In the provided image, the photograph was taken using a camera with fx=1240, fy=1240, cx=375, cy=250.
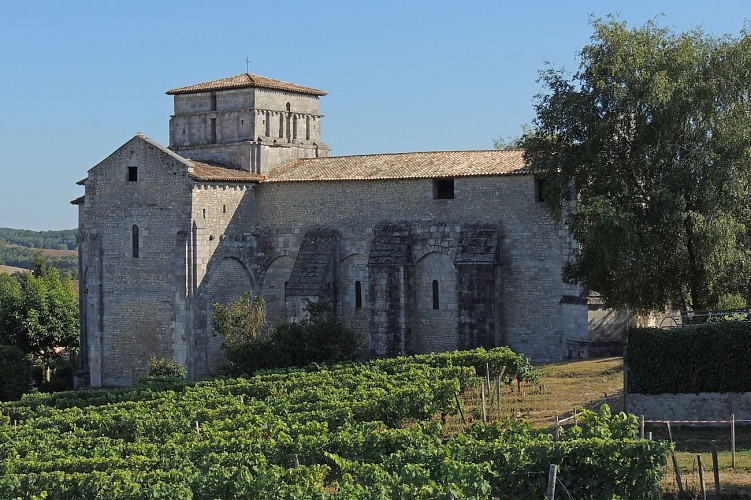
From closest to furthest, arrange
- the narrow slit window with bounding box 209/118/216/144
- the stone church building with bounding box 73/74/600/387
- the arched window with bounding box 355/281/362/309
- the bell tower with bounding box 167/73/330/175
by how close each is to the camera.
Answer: the stone church building with bounding box 73/74/600/387 < the arched window with bounding box 355/281/362/309 < the bell tower with bounding box 167/73/330/175 < the narrow slit window with bounding box 209/118/216/144

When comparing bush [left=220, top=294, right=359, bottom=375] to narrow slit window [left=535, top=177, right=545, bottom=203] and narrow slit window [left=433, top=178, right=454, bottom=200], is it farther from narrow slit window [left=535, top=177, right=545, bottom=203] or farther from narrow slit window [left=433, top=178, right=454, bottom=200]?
narrow slit window [left=535, top=177, right=545, bottom=203]

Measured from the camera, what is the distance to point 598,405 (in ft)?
94.8

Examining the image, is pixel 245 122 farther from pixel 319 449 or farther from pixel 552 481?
pixel 552 481

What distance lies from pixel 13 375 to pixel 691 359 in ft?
85.2

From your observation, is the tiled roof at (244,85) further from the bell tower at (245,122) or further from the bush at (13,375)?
the bush at (13,375)

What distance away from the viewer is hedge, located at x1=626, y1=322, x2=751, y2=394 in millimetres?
26156

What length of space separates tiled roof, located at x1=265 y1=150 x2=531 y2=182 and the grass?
6.99 metres

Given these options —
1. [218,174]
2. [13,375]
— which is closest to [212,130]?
[218,174]

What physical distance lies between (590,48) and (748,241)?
662cm

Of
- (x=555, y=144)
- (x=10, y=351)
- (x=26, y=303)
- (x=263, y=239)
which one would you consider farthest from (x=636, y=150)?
(x=26, y=303)

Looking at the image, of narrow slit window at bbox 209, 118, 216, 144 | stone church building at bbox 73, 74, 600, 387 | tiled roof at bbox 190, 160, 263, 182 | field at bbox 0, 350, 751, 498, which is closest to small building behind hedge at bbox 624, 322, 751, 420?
field at bbox 0, 350, 751, 498

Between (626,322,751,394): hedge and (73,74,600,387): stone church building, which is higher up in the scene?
(73,74,600,387): stone church building

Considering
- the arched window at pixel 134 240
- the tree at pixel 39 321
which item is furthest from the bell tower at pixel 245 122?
the tree at pixel 39 321

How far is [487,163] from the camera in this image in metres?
40.4
